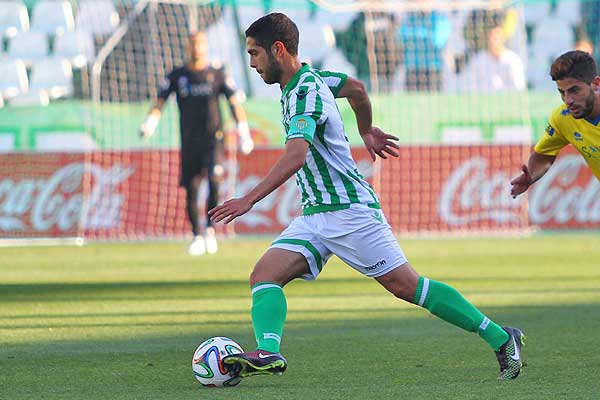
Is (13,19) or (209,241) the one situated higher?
(13,19)

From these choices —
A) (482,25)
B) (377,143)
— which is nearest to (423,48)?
(482,25)

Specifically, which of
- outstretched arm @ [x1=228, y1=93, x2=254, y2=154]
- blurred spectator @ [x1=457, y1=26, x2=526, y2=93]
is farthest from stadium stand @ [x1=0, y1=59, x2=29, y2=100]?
blurred spectator @ [x1=457, y1=26, x2=526, y2=93]

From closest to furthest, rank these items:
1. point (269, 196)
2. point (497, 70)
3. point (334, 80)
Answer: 1. point (334, 80)
2. point (269, 196)
3. point (497, 70)

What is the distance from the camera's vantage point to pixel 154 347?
6902mm

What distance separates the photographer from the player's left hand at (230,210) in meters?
5.02

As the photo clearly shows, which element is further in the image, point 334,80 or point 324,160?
point 334,80

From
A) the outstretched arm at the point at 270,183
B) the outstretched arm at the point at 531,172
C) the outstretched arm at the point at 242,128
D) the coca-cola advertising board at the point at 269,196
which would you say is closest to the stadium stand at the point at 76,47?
the coca-cola advertising board at the point at 269,196

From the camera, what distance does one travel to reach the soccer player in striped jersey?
18.1 feet

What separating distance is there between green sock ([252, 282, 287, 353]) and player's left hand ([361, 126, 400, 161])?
987 millimetres

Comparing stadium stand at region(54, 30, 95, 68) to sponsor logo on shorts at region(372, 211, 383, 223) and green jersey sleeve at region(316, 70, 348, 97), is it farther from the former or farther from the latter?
sponsor logo on shorts at region(372, 211, 383, 223)

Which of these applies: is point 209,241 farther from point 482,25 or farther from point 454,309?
point 454,309

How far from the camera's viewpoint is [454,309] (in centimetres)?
571

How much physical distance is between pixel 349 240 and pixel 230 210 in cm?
79

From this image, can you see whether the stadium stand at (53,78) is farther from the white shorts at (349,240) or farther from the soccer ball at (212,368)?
the soccer ball at (212,368)
